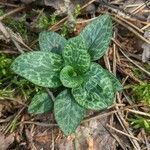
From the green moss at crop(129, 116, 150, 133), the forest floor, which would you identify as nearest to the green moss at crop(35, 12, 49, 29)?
the forest floor

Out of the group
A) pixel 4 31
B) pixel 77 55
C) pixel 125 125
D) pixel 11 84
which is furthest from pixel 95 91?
pixel 4 31

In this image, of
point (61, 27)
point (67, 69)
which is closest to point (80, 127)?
point (67, 69)

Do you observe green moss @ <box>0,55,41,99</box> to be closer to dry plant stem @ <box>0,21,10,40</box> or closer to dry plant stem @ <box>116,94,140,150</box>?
dry plant stem @ <box>0,21,10,40</box>

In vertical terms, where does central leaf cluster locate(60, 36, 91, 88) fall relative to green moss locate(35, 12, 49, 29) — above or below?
below

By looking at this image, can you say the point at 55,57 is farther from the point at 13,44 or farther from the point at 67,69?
the point at 13,44

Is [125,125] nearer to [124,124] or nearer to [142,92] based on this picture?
[124,124]

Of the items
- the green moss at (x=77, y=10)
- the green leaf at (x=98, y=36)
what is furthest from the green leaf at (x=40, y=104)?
the green moss at (x=77, y=10)
